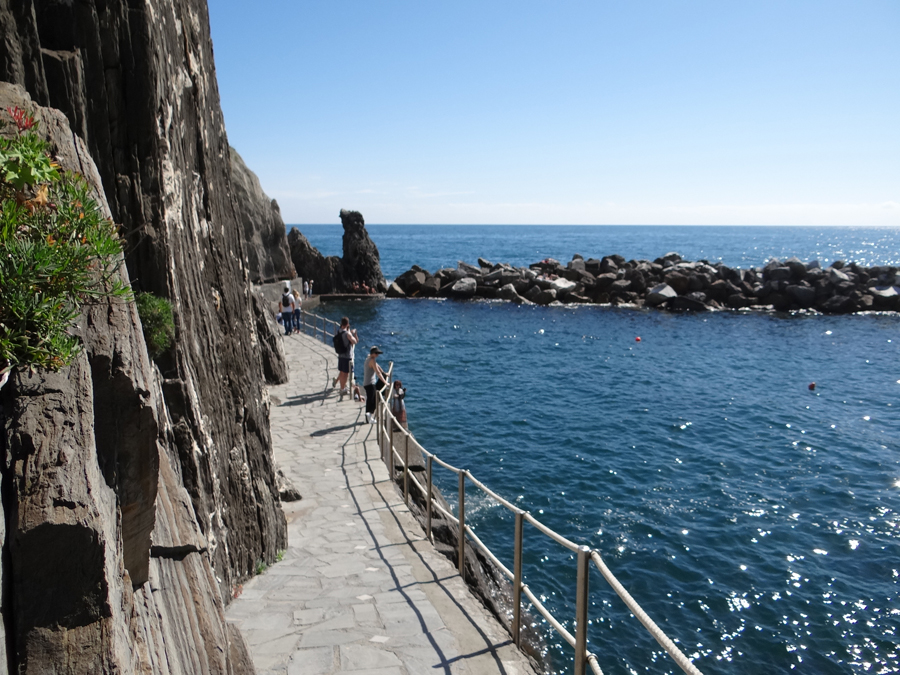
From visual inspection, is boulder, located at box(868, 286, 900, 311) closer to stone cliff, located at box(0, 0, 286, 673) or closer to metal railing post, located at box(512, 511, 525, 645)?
metal railing post, located at box(512, 511, 525, 645)

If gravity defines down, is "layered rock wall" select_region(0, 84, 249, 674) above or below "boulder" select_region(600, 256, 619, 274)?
above

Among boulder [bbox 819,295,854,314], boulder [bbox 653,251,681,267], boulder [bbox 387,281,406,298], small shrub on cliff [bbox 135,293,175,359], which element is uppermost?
small shrub on cliff [bbox 135,293,175,359]

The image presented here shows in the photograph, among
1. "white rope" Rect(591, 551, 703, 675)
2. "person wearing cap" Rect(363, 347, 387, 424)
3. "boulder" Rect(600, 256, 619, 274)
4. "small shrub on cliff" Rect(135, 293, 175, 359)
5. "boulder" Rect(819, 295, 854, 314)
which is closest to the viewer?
"white rope" Rect(591, 551, 703, 675)

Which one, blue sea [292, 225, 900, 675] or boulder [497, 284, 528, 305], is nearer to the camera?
blue sea [292, 225, 900, 675]

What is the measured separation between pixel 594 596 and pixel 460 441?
7711mm

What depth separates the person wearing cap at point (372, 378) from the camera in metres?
14.2

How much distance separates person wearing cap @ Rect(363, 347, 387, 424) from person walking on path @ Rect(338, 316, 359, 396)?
102cm

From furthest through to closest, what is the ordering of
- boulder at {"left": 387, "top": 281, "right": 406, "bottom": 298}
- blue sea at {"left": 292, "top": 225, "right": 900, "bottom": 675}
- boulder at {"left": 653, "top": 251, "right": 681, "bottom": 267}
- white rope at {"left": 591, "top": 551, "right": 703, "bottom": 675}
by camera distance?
boulder at {"left": 653, "top": 251, "right": 681, "bottom": 267}, boulder at {"left": 387, "top": 281, "right": 406, "bottom": 298}, blue sea at {"left": 292, "top": 225, "right": 900, "bottom": 675}, white rope at {"left": 591, "top": 551, "right": 703, "bottom": 675}

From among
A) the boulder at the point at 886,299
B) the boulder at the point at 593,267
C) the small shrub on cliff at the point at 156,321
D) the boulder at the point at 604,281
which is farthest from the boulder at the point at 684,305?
the small shrub on cliff at the point at 156,321

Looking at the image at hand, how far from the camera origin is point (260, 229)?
40.3 m

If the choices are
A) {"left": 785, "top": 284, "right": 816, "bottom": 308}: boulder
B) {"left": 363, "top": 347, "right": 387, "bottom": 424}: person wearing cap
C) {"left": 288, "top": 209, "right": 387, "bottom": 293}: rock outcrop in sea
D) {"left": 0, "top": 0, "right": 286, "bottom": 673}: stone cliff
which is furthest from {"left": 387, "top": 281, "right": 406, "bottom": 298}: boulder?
{"left": 0, "top": 0, "right": 286, "bottom": 673}: stone cliff

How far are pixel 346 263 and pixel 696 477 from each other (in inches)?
1581

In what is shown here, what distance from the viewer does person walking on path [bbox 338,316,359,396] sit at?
616 inches

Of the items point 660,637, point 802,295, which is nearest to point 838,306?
point 802,295
